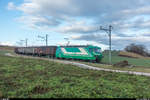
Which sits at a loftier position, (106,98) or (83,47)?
(83,47)

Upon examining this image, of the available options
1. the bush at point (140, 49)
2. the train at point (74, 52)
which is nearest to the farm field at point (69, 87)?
the train at point (74, 52)

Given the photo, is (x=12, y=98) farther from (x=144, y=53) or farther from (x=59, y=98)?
(x=144, y=53)

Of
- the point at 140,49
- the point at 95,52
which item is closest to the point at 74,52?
the point at 95,52

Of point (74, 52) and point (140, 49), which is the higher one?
point (140, 49)

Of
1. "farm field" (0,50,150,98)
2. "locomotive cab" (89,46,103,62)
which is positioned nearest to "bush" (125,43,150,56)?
"locomotive cab" (89,46,103,62)

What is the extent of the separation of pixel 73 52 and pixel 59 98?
2392 cm

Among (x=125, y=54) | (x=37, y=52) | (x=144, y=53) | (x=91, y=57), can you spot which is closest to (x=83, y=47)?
(x=91, y=57)

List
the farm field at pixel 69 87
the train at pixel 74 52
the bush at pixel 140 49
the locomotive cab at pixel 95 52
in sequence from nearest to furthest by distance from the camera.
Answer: the farm field at pixel 69 87 < the locomotive cab at pixel 95 52 < the train at pixel 74 52 < the bush at pixel 140 49

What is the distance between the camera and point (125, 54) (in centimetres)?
6519

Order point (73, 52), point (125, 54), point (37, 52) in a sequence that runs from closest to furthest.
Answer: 1. point (73, 52)
2. point (37, 52)
3. point (125, 54)

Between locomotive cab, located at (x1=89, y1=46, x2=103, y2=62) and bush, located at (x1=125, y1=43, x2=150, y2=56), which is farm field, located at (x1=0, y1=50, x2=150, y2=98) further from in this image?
bush, located at (x1=125, y1=43, x2=150, y2=56)

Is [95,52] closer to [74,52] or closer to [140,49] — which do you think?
[74,52]

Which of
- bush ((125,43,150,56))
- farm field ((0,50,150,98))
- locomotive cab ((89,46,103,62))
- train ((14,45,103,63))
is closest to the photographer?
farm field ((0,50,150,98))

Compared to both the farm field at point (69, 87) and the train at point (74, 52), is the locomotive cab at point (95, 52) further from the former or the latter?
the farm field at point (69, 87)
